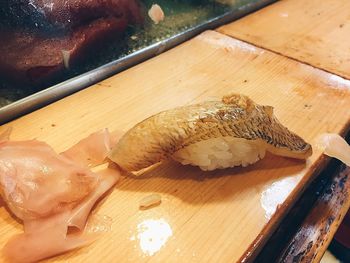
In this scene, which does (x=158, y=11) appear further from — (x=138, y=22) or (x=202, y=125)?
(x=202, y=125)

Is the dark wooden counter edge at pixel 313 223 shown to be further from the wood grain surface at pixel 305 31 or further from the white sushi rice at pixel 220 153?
the wood grain surface at pixel 305 31

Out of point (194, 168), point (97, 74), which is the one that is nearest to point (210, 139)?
point (194, 168)

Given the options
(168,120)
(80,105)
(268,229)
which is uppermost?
(168,120)

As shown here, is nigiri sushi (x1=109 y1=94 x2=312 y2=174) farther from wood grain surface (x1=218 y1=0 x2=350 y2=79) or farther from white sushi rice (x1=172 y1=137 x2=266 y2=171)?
wood grain surface (x1=218 y1=0 x2=350 y2=79)

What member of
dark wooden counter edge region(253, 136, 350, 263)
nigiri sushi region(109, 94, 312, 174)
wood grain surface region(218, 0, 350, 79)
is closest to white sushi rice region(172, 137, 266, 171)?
nigiri sushi region(109, 94, 312, 174)

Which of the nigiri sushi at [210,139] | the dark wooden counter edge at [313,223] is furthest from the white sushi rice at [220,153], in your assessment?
the dark wooden counter edge at [313,223]

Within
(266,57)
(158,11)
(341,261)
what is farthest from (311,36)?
(341,261)

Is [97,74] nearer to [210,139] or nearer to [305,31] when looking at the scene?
[210,139]
